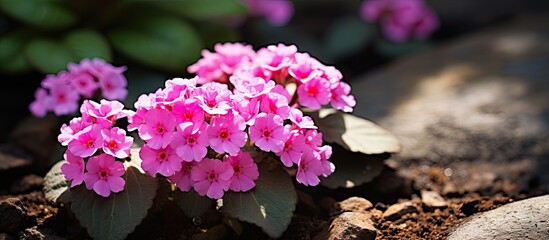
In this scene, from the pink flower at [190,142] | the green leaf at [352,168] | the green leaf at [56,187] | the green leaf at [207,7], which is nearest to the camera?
the pink flower at [190,142]

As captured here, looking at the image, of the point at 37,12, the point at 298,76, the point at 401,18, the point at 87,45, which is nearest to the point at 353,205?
the point at 298,76

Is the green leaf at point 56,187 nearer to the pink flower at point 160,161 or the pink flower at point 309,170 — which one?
the pink flower at point 160,161

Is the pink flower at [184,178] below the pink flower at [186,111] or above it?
below

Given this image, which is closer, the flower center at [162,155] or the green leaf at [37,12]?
the flower center at [162,155]

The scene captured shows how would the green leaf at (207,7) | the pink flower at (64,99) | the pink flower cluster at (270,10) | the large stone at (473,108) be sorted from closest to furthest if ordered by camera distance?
the pink flower at (64,99) → the large stone at (473,108) → the green leaf at (207,7) → the pink flower cluster at (270,10)

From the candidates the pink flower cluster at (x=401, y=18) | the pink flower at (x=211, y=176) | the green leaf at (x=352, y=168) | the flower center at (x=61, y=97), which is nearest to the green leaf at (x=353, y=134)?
the green leaf at (x=352, y=168)

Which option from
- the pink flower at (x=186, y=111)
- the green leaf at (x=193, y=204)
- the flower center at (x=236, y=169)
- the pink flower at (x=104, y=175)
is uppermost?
the pink flower at (x=186, y=111)
